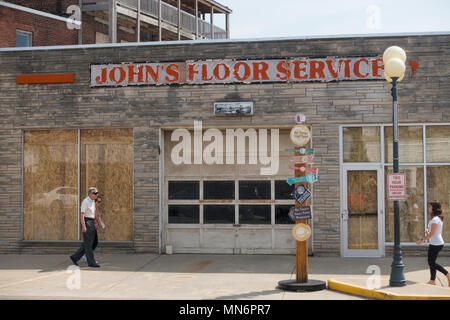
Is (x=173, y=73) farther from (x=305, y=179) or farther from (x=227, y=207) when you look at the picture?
(x=305, y=179)

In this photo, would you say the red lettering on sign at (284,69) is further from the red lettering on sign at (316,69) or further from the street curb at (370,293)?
the street curb at (370,293)

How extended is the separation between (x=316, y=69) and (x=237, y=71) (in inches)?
75.1

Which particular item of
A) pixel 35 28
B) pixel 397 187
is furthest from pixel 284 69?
pixel 35 28

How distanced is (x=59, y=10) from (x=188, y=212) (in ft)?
59.9

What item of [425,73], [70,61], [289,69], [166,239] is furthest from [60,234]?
[425,73]

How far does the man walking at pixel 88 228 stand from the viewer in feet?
41.9

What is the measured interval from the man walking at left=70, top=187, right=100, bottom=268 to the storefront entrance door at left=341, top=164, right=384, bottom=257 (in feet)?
19.0

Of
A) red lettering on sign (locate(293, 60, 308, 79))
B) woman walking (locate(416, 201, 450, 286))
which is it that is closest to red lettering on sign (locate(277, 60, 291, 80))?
red lettering on sign (locate(293, 60, 308, 79))

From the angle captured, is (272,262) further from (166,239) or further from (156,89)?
(156,89)

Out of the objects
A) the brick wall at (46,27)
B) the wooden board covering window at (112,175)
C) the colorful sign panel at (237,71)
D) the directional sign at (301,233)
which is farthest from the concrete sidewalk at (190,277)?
the brick wall at (46,27)

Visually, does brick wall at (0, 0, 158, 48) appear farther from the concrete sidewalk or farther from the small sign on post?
the small sign on post

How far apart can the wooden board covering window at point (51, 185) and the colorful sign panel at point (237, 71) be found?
182cm

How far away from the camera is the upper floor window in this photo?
26359 millimetres

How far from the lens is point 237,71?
559 inches
